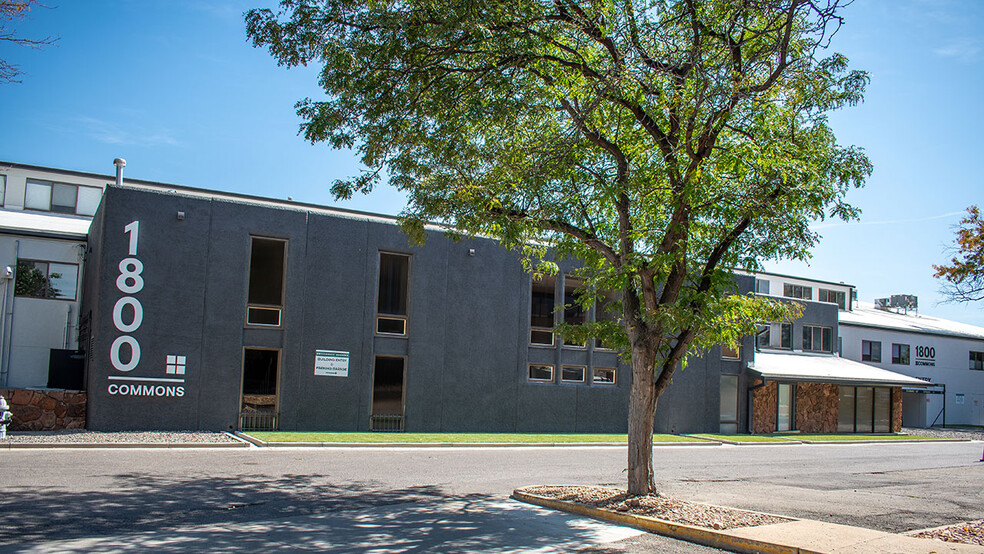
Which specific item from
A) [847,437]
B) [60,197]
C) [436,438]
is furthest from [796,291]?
[60,197]

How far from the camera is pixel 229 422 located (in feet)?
71.5

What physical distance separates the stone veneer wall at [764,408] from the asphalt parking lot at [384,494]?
42.0 feet

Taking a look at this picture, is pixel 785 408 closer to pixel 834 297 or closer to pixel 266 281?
pixel 834 297

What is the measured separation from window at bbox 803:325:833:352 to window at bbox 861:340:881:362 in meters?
6.04

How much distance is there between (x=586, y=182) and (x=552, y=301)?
15398mm

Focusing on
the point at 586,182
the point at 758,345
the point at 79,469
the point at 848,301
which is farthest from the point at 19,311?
the point at 848,301

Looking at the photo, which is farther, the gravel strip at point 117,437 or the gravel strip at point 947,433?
the gravel strip at point 947,433

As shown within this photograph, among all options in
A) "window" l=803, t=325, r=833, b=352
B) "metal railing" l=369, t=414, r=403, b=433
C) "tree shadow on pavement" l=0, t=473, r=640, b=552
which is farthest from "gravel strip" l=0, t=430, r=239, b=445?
"window" l=803, t=325, r=833, b=352

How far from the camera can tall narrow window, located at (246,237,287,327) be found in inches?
889

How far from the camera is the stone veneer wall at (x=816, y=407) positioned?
3612 centimetres

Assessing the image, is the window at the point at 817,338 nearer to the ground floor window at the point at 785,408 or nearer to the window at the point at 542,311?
the ground floor window at the point at 785,408

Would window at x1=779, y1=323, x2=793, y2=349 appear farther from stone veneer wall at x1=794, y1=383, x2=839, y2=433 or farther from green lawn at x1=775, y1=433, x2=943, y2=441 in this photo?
green lawn at x1=775, y1=433, x2=943, y2=441

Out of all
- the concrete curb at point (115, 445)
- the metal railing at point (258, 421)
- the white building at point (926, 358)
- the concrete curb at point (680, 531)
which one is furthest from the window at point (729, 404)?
the concrete curb at point (680, 531)

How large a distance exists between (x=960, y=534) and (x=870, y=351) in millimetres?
39466
